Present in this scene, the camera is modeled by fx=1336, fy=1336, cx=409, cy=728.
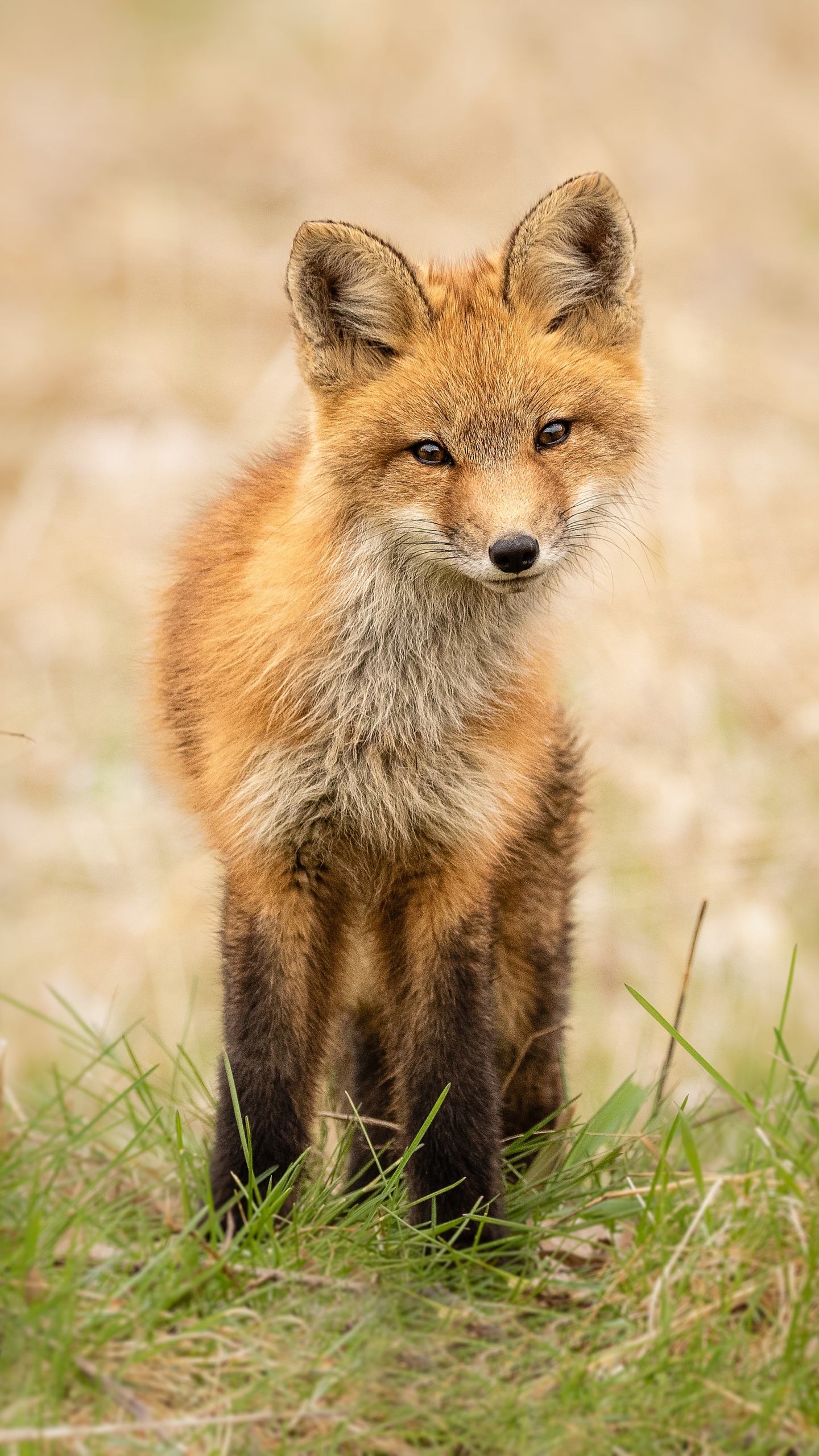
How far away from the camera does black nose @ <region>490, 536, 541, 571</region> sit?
299 cm

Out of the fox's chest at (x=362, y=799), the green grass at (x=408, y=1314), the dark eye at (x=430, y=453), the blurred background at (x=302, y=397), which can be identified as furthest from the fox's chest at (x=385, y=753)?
the blurred background at (x=302, y=397)

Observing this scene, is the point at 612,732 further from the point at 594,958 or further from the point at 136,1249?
the point at 136,1249

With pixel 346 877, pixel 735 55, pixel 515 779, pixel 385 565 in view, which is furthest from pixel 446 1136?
pixel 735 55

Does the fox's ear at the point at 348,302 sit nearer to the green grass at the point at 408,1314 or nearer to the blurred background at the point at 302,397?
the green grass at the point at 408,1314

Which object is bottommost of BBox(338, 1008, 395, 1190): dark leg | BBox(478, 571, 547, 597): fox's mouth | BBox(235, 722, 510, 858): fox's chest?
BBox(338, 1008, 395, 1190): dark leg

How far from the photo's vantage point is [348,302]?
3344 mm

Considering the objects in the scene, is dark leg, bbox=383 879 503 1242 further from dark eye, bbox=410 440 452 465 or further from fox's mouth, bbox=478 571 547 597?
dark eye, bbox=410 440 452 465

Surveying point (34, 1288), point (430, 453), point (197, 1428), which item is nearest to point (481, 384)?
point (430, 453)

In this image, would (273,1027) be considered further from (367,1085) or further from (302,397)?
(302,397)

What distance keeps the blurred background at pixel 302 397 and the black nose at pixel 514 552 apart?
360 cm

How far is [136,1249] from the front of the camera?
8.57 ft

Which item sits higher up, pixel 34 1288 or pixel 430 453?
pixel 430 453

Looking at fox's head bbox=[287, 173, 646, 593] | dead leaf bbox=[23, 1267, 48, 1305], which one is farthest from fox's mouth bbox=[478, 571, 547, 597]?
dead leaf bbox=[23, 1267, 48, 1305]

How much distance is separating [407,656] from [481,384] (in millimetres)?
694
